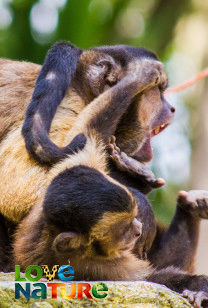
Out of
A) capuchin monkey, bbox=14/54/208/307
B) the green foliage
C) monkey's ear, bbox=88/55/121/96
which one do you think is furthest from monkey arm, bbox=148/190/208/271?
the green foliage

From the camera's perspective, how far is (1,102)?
4.75 meters

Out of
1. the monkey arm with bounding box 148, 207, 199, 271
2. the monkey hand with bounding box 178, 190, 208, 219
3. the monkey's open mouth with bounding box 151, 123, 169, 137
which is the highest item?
the monkey's open mouth with bounding box 151, 123, 169, 137

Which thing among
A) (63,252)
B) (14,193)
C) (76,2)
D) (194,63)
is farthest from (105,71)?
(194,63)

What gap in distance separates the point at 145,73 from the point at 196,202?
1.20 meters

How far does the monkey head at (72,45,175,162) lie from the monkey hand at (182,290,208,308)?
57.7 inches

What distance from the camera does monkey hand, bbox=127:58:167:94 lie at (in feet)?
15.2

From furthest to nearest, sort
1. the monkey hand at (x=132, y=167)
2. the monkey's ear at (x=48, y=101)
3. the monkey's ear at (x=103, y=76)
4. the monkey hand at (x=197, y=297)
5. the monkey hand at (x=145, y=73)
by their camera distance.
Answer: the monkey's ear at (x=103, y=76) < the monkey hand at (x=145, y=73) < the monkey hand at (x=132, y=167) < the monkey's ear at (x=48, y=101) < the monkey hand at (x=197, y=297)

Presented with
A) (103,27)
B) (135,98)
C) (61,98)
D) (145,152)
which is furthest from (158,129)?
(103,27)

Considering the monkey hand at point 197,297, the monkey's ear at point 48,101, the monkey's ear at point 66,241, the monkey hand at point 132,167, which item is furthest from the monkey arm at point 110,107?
the monkey hand at point 197,297

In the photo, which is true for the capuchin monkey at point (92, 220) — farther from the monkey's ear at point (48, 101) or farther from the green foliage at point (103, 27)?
the green foliage at point (103, 27)

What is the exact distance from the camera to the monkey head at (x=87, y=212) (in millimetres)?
3734

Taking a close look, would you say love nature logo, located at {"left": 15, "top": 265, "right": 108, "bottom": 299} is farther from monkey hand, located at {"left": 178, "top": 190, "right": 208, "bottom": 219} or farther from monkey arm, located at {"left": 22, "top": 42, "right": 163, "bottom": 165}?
monkey hand, located at {"left": 178, "top": 190, "right": 208, "bottom": 219}

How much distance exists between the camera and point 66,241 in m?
3.76

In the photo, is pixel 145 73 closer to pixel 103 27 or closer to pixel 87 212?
pixel 87 212
